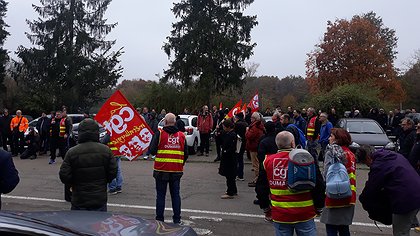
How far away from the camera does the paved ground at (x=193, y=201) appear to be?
7.18 m

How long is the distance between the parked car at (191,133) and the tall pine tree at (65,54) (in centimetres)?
1902

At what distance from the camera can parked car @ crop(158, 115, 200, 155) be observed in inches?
672

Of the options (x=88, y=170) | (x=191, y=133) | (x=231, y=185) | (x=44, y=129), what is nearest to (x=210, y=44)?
(x=191, y=133)

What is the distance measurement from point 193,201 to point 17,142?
35.3 feet

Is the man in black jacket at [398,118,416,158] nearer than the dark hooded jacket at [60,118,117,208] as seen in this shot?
No

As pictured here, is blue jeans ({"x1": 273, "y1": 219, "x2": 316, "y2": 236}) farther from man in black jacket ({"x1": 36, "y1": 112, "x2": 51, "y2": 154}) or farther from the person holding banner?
man in black jacket ({"x1": 36, "y1": 112, "x2": 51, "y2": 154})

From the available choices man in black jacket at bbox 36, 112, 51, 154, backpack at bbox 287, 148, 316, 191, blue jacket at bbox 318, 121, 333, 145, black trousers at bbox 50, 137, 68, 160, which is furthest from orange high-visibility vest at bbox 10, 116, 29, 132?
backpack at bbox 287, 148, 316, 191

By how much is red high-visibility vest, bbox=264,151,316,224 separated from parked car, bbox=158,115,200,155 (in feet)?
40.5

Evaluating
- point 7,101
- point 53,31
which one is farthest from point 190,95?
point 7,101

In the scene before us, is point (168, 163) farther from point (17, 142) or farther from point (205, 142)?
point (17, 142)

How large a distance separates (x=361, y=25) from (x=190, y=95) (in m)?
21.8

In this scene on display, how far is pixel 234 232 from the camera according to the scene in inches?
269

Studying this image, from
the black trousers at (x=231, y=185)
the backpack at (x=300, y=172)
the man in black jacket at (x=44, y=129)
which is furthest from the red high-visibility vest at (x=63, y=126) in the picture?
the backpack at (x=300, y=172)

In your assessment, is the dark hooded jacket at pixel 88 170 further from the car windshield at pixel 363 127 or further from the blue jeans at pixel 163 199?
the car windshield at pixel 363 127
